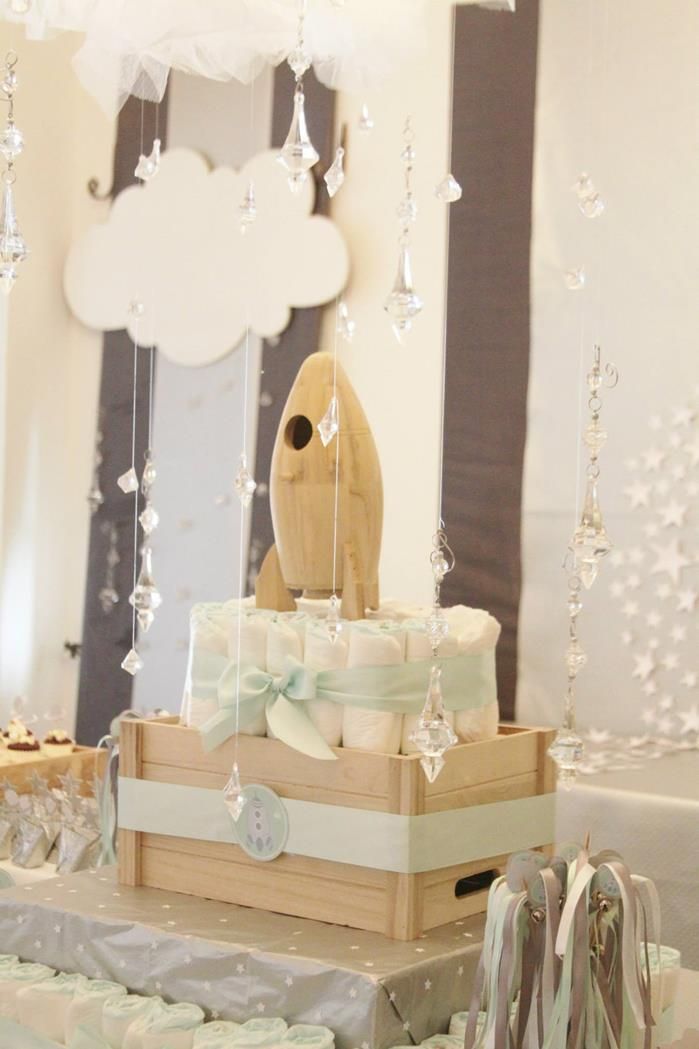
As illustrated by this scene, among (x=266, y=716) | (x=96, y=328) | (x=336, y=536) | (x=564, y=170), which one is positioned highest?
(x=564, y=170)

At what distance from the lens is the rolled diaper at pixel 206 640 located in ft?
5.25

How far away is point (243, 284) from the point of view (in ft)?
10.4

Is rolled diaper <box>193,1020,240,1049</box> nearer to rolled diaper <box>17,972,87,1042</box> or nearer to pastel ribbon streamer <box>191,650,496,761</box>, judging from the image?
rolled diaper <box>17,972,87,1042</box>

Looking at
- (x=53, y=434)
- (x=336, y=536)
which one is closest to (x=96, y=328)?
(x=53, y=434)

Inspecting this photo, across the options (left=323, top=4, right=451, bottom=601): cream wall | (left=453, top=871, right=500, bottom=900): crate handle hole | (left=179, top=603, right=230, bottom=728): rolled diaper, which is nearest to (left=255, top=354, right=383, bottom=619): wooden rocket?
(left=179, top=603, right=230, bottom=728): rolled diaper

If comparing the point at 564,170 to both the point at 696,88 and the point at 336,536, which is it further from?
the point at 336,536

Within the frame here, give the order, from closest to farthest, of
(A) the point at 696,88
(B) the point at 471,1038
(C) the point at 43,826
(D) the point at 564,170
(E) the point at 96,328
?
(B) the point at 471,1038
(C) the point at 43,826
(A) the point at 696,88
(D) the point at 564,170
(E) the point at 96,328

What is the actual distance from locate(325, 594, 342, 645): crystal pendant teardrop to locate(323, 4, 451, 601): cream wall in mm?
1255

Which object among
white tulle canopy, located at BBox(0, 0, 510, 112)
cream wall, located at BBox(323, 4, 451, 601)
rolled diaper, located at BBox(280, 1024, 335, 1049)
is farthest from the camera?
cream wall, located at BBox(323, 4, 451, 601)

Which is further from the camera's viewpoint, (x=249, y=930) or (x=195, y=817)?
(x=195, y=817)

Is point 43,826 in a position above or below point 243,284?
below

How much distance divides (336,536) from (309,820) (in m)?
0.34

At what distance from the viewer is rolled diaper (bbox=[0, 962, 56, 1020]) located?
59.5 inches

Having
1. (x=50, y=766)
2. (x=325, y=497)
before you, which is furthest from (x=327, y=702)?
(x=50, y=766)
